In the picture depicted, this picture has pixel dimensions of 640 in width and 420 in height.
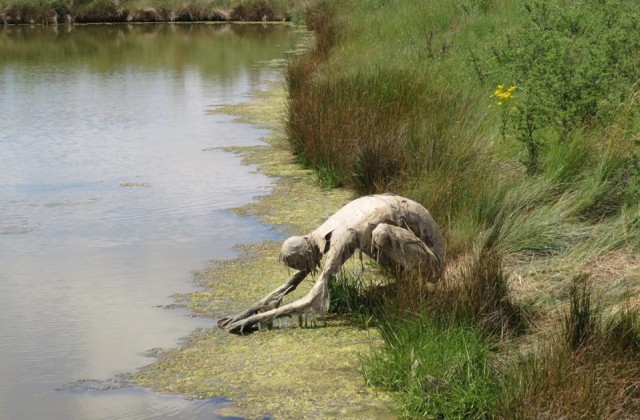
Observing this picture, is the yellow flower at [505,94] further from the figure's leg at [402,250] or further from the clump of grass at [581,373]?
the clump of grass at [581,373]

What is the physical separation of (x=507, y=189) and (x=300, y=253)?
5.60 feet

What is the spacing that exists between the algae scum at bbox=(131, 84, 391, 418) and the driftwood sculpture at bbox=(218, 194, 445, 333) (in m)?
0.13

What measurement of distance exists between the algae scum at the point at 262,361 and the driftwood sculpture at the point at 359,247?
0.13 meters

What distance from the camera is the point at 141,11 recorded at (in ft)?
110

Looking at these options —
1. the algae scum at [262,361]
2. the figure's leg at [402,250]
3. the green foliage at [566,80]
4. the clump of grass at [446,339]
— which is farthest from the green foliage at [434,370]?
the green foliage at [566,80]

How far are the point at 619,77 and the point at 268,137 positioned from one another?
4.99 m

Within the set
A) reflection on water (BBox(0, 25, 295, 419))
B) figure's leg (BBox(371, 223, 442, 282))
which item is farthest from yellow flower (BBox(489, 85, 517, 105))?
figure's leg (BBox(371, 223, 442, 282))

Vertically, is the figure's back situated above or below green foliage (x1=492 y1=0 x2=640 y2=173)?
below

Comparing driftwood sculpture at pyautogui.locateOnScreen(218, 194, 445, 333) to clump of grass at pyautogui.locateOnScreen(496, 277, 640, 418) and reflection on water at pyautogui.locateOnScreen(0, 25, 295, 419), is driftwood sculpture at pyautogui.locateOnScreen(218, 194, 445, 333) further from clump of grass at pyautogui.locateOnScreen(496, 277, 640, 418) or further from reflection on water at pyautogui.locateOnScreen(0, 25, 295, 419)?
clump of grass at pyautogui.locateOnScreen(496, 277, 640, 418)

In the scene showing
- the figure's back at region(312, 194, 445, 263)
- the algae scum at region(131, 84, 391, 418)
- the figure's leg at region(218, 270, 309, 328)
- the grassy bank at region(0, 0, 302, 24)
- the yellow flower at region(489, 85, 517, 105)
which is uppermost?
the yellow flower at region(489, 85, 517, 105)

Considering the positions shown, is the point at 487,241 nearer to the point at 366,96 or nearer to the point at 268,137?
the point at 366,96

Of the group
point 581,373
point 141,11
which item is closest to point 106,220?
point 581,373

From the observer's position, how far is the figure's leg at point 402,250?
5023mm

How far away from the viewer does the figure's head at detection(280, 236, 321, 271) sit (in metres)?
5.16
